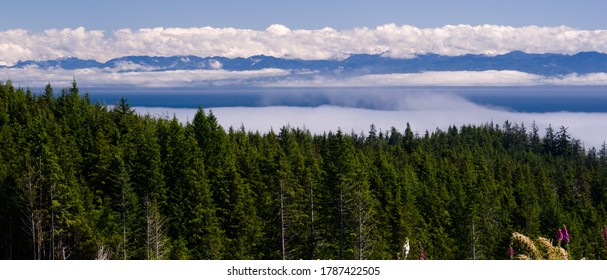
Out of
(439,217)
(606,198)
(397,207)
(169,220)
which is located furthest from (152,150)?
(606,198)

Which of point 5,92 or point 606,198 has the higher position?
point 5,92

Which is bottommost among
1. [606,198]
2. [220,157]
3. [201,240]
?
[606,198]

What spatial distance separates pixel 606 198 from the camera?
444ft

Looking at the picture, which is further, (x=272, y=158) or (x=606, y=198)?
(x=606, y=198)

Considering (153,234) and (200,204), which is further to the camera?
(200,204)

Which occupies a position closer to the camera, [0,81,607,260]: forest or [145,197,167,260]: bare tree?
[0,81,607,260]: forest

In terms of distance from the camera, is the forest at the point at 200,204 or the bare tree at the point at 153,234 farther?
the bare tree at the point at 153,234

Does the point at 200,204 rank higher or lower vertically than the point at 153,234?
higher
